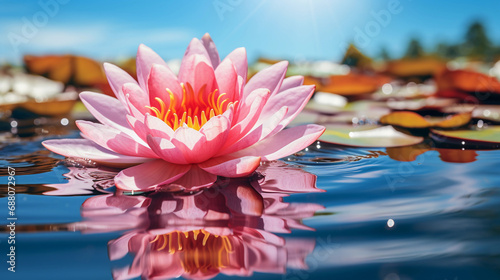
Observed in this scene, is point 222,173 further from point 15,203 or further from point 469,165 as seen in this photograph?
point 469,165

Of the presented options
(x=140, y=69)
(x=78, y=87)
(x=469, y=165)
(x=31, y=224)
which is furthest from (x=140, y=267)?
(x=78, y=87)

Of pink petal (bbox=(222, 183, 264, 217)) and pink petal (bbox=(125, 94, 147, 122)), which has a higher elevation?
pink petal (bbox=(125, 94, 147, 122))

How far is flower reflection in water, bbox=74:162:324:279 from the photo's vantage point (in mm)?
601

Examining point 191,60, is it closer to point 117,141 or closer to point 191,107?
point 191,107

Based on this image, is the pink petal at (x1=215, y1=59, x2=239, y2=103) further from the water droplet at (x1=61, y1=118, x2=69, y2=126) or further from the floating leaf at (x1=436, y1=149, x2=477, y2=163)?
the water droplet at (x1=61, y1=118, x2=69, y2=126)

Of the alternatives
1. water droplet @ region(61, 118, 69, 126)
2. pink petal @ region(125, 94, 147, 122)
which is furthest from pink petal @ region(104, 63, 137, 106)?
water droplet @ region(61, 118, 69, 126)

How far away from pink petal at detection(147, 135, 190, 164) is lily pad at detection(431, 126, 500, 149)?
1120mm

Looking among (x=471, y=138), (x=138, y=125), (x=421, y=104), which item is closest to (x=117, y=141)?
(x=138, y=125)

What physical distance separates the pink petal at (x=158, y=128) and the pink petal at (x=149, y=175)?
96 mm

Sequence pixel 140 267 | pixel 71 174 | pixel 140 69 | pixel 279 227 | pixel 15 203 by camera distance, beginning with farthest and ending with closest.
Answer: pixel 140 69 → pixel 71 174 → pixel 15 203 → pixel 279 227 → pixel 140 267

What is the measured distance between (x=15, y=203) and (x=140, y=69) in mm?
537

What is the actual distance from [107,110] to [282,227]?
0.73 metres

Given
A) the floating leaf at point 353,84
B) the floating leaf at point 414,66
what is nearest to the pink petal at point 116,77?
the floating leaf at point 353,84

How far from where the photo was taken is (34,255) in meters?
0.65
